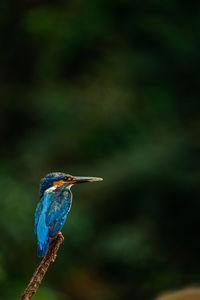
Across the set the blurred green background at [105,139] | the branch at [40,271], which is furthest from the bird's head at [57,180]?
the blurred green background at [105,139]

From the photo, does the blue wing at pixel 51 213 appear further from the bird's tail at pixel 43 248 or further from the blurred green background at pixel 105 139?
the blurred green background at pixel 105 139

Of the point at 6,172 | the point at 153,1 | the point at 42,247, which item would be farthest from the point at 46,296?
the point at 153,1

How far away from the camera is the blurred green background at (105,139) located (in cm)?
727

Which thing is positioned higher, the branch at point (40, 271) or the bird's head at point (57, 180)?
the bird's head at point (57, 180)

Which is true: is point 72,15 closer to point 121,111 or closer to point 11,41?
point 11,41

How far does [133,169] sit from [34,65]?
4.39 m

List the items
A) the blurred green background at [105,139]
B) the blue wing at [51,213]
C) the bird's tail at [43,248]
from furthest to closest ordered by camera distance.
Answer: the blurred green background at [105,139] < the blue wing at [51,213] < the bird's tail at [43,248]

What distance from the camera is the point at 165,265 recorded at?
7387 millimetres

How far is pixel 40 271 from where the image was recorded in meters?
1.75

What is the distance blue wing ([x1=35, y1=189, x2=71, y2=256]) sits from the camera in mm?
2097

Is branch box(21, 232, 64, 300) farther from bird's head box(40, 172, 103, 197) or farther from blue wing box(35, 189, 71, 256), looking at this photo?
bird's head box(40, 172, 103, 197)

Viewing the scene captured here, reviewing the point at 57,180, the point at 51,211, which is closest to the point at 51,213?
the point at 51,211

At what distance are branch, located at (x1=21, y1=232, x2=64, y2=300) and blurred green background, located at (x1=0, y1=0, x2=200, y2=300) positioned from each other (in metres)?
3.76

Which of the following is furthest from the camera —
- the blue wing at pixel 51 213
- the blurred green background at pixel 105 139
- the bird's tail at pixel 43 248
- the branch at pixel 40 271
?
the blurred green background at pixel 105 139
